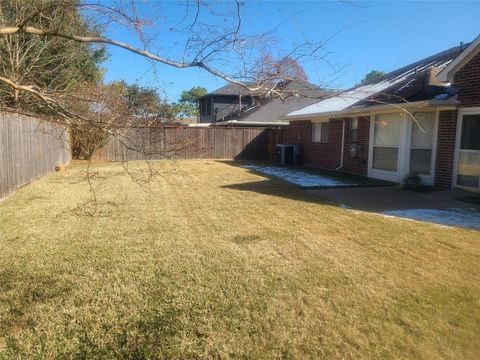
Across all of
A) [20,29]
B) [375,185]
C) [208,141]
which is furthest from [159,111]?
[208,141]

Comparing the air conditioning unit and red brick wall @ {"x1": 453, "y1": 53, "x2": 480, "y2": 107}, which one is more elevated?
red brick wall @ {"x1": 453, "y1": 53, "x2": 480, "y2": 107}

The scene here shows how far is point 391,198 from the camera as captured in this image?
912 centimetres

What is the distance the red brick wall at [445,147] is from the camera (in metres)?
9.83

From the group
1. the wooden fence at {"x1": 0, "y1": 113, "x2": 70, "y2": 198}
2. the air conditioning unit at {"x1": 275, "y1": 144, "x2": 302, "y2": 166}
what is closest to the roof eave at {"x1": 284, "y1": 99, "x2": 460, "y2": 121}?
the air conditioning unit at {"x1": 275, "y1": 144, "x2": 302, "y2": 166}

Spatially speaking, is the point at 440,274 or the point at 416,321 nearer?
the point at 416,321

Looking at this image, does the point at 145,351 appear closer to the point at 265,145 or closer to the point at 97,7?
the point at 97,7

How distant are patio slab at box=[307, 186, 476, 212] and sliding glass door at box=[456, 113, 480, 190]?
0.32 metres

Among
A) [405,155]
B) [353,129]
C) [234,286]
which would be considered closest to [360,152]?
[353,129]

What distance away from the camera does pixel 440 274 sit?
4324mm

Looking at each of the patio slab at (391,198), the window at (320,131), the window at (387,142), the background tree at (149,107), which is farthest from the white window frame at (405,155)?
the background tree at (149,107)

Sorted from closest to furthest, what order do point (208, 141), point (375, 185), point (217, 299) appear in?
point (217, 299) → point (375, 185) → point (208, 141)

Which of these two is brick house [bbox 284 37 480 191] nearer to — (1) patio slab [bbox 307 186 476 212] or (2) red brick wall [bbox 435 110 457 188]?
(2) red brick wall [bbox 435 110 457 188]

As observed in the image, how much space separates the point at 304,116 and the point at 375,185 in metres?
7.02

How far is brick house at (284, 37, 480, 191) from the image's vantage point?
9.30 meters
